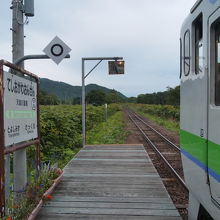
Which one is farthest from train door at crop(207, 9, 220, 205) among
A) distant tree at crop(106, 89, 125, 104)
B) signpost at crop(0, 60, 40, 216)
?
distant tree at crop(106, 89, 125, 104)

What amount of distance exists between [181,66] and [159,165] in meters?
6.52

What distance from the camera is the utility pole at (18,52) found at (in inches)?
195

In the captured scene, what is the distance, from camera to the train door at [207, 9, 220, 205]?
2.80 meters

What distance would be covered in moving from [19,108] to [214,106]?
2688 millimetres

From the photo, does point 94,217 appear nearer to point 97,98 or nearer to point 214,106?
point 214,106

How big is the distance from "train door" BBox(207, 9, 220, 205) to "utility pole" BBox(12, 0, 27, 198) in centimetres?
306

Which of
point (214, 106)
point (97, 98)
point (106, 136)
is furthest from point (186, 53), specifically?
point (97, 98)

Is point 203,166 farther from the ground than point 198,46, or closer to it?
closer to it

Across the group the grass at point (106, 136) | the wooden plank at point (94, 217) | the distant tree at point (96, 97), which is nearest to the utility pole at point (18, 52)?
the wooden plank at point (94, 217)

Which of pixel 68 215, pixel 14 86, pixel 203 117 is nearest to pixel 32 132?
pixel 14 86

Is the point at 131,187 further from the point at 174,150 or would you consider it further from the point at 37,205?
the point at 174,150

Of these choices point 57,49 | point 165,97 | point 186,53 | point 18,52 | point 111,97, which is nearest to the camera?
point 186,53

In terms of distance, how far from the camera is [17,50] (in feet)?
16.3

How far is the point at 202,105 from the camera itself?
3.25 metres
